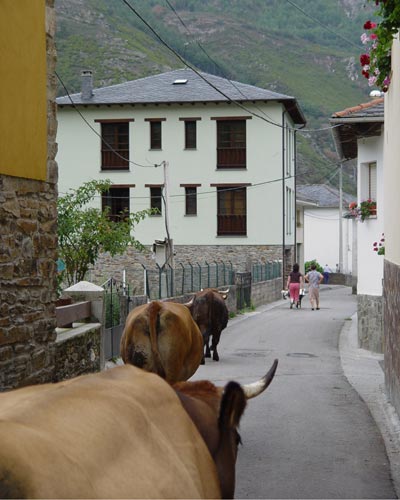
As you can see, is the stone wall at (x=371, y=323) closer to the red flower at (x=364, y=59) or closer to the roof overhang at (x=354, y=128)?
the roof overhang at (x=354, y=128)

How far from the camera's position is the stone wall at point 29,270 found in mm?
8625

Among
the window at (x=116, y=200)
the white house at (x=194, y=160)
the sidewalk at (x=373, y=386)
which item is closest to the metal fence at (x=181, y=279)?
the sidewalk at (x=373, y=386)

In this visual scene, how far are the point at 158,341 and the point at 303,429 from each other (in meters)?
2.08

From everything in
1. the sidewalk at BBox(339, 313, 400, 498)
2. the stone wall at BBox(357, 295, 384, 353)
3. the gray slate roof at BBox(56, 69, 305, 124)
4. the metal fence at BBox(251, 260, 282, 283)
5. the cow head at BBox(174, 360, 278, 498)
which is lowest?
the sidewalk at BBox(339, 313, 400, 498)

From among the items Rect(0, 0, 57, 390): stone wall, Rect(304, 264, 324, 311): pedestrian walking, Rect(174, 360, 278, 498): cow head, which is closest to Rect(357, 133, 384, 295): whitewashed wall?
Rect(0, 0, 57, 390): stone wall

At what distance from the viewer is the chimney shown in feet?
153

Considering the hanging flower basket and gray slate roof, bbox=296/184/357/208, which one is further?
gray slate roof, bbox=296/184/357/208

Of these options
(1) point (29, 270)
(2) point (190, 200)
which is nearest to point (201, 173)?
(2) point (190, 200)

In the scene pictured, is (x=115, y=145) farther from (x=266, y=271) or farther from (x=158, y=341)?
(x=158, y=341)

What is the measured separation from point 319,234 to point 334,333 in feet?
174

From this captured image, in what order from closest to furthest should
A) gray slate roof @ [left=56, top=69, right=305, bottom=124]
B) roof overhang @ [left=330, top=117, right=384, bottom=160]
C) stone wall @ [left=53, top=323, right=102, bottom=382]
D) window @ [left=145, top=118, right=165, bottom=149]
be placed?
1. stone wall @ [left=53, top=323, right=102, bottom=382]
2. roof overhang @ [left=330, top=117, right=384, bottom=160]
3. gray slate roof @ [left=56, top=69, right=305, bottom=124]
4. window @ [left=145, top=118, right=165, bottom=149]

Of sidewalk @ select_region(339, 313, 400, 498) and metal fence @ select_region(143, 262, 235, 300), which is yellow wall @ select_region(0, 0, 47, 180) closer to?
sidewalk @ select_region(339, 313, 400, 498)

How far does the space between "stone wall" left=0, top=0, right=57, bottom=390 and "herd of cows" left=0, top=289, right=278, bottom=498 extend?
4.77 metres

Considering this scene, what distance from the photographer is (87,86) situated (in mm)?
47125
